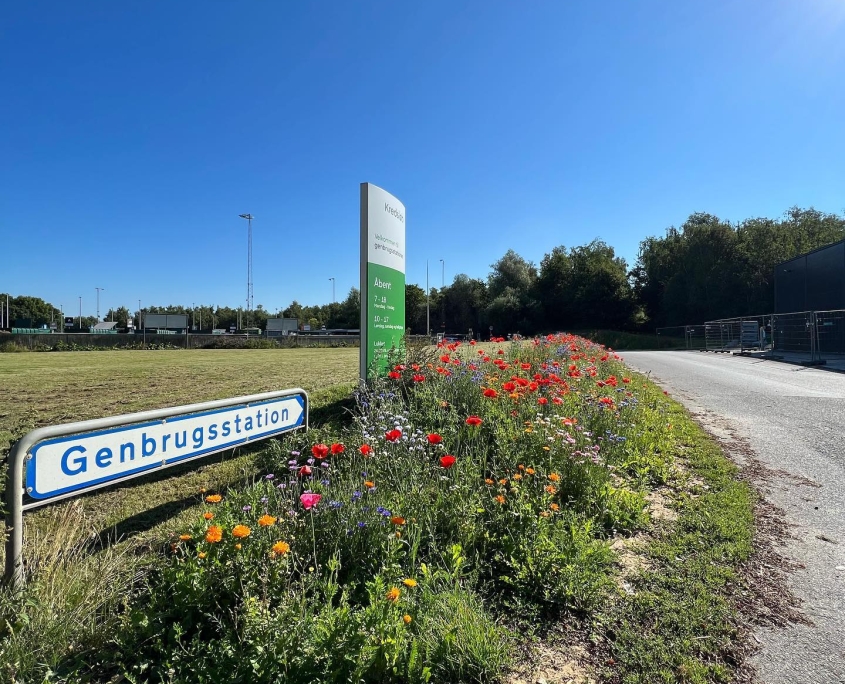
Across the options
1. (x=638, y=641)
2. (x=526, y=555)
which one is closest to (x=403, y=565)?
(x=526, y=555)

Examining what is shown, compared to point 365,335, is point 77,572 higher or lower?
lower

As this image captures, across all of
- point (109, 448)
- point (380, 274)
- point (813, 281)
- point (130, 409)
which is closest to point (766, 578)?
point (109, 448)

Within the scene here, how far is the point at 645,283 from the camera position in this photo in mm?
56500

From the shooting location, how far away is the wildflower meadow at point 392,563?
68.4 inches

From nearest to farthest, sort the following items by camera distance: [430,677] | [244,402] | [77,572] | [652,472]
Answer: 1. [430,677]
2. [77,572]
3. [244,402]
4. [652,472]

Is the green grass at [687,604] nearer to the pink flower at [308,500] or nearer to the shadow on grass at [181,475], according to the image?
the pink flower at [308,500]

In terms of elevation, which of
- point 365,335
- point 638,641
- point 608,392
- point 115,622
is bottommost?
point 638,641

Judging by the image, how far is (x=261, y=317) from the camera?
110625 mm

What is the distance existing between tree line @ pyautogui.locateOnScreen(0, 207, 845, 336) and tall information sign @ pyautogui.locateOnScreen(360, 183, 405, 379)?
3122 centimetres

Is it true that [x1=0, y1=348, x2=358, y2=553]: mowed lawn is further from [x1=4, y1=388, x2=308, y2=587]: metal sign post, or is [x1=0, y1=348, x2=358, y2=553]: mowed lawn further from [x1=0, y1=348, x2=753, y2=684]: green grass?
[x1=4, y1=388, x2=308, y2=587]: metal sign post

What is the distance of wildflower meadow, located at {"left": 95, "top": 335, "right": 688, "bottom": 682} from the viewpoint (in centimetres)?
174

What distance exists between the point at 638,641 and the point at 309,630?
142cm

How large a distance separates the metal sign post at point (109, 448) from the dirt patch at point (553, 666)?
7.14 ft

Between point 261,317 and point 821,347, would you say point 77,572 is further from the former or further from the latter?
point 261,317
